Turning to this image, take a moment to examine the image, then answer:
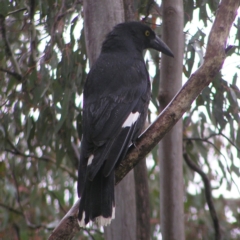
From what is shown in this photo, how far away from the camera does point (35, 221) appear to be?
438 cm

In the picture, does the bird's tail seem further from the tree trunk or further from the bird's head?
the bird's head

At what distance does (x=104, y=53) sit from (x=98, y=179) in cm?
87

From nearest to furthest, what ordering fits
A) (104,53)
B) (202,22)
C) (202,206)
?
1. (104,53)
2. (202,22)
3. (202,206)

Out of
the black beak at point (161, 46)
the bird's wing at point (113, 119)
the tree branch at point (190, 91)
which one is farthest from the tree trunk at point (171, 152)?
the tree branch at point (190, 91)

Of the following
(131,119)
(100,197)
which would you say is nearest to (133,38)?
(131,119)

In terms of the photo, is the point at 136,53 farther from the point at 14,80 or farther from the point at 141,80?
the point at 14,80

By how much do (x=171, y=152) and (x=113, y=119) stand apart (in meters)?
0.40

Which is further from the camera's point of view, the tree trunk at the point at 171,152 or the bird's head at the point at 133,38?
Answer: the bird's head at the point at 133,38

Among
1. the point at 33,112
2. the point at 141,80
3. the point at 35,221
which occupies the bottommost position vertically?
the point at 35,221

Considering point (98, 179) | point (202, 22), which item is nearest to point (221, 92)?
point (202, 22)

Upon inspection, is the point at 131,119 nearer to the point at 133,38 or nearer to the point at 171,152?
the point at 171,152

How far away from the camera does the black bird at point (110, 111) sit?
7.28 ft

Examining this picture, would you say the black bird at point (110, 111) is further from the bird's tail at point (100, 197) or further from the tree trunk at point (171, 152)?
the tree trunk at point (171, 152)

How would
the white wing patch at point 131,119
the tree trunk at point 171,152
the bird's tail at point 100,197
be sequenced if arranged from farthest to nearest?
the tree trunk at point 171,152 < the white wing patch at point 131,119 < the bird's tail at point 100,197
